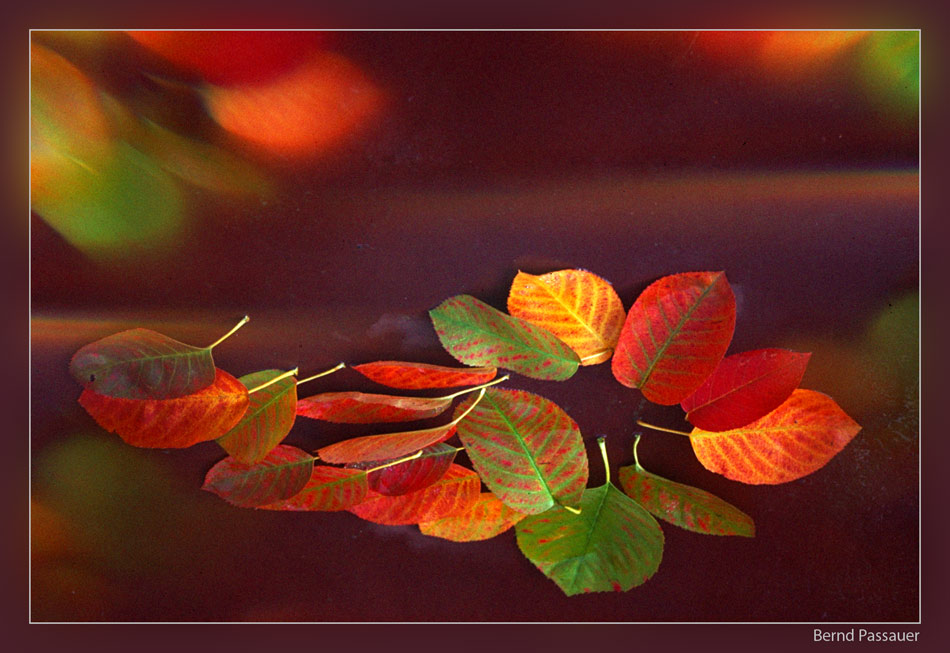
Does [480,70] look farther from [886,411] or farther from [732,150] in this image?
[886,411]

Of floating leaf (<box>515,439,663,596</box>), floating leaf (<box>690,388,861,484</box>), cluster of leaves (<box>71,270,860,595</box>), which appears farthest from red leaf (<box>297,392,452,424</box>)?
floating leaf (<box>690,388,861,484</box>)

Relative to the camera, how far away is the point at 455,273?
1.52 feet

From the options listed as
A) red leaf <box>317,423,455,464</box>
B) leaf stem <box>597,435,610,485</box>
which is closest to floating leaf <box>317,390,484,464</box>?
red leaf <box>317,423,455,464</box>

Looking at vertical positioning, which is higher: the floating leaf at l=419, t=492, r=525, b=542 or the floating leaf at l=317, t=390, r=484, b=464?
the floating leaf at l=317, t=390, r=484, b=464

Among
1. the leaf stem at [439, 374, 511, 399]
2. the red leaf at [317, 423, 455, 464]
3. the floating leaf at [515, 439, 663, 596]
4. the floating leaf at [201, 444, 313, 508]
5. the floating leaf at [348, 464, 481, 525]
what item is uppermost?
the leaf stem at [439, 374, 511, 399]

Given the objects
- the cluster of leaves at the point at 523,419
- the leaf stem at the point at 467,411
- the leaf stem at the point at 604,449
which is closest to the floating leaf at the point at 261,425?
the cluster of leaves at the point at 523,419

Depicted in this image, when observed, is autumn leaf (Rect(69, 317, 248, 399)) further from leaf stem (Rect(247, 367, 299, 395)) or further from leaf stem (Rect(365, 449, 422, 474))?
leaf stem (Rect(365, 449, 422, 474))

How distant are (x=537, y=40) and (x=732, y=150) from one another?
181 millimetres

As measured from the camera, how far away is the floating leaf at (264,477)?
1.47ft

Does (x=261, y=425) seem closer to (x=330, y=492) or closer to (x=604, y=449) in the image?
(x=330, y=492)

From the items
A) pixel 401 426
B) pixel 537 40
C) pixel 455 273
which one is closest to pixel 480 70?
pixel 537 40

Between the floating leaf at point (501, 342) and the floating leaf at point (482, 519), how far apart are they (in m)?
0.11

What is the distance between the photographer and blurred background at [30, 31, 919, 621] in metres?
0.46
